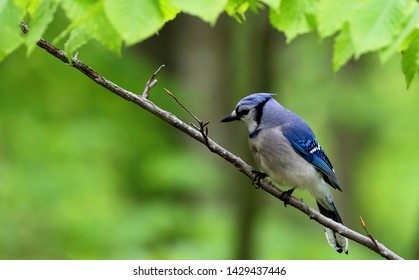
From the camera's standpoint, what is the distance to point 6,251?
5.45m

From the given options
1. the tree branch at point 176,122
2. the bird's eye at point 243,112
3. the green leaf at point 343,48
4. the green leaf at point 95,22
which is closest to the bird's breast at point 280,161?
the bird's eye at point 243,112

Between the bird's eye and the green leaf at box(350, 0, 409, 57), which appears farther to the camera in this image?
the bird's eye

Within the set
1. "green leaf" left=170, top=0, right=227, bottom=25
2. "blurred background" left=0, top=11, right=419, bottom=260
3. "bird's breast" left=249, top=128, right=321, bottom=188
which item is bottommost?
"green leaf" left=170, top=0, right=227, bottom=25

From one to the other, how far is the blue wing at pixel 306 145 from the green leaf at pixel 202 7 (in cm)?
204

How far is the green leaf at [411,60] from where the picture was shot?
83.5 inches

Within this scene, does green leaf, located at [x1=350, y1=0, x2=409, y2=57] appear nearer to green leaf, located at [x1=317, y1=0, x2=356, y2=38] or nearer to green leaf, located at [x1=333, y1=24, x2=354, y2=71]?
green leaf, located at [x1=317, y1=0, x2=356, y2=38]

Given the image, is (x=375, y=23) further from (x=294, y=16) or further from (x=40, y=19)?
(x=40, y=19)

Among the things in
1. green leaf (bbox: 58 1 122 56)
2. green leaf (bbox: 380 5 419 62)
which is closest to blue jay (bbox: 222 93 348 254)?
green leaf (bbox: 380 5 419 62)

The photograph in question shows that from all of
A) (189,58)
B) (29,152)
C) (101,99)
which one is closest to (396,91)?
(189,58)

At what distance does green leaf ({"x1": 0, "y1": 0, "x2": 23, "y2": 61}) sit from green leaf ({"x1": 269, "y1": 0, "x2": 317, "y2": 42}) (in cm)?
76

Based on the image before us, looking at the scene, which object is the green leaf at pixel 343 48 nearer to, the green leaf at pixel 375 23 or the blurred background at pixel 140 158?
the green leaf at pixel 375 23

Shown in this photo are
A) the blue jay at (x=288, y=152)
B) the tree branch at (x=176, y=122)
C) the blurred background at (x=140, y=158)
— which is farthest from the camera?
the blurred background at (x=140, y=158)

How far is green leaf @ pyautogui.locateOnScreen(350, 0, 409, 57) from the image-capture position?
1831 mm

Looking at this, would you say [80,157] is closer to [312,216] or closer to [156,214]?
[156,214]
